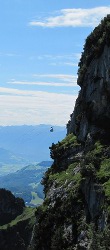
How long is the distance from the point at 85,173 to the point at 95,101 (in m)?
15.0

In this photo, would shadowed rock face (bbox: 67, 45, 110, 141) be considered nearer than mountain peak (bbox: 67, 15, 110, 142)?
Yes

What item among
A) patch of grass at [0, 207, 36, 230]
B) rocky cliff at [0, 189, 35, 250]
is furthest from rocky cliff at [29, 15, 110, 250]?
patch of grass at [0, 207, 36, 230]

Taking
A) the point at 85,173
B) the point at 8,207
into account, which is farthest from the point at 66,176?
the point at 8,207

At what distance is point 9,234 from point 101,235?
391 ft

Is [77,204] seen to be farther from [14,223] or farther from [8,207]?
[8,207]

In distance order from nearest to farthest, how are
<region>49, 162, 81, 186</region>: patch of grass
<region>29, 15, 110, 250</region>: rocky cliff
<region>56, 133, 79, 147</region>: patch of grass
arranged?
<region>29, 15, 110, 250</region>: rocky cliff
<region>49, 162, 81, 186</region>: patch of grass
<region>56, 133, 79, 147</region>: patch of grass

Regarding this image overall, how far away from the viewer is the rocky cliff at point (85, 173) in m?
46.7

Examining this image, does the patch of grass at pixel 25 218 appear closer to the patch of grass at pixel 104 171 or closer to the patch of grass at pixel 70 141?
the patch of grass at pixel 70 141

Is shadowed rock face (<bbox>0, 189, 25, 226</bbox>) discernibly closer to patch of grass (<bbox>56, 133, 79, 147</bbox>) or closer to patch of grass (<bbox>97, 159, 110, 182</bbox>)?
patch of grass (<bbox>56, 133, 79, 147</bbox>)

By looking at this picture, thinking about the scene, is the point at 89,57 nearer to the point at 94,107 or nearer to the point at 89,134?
the point at 94,107

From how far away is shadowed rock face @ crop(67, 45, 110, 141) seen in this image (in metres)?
62.3

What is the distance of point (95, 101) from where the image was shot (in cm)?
6506

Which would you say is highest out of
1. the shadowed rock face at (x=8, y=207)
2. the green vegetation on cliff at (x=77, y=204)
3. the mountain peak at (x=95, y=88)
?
the mountain peak at (x=95, y=88)

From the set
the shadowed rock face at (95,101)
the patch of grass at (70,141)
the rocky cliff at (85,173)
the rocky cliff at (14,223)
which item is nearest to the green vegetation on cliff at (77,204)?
the rocky cliff at (85,173)
